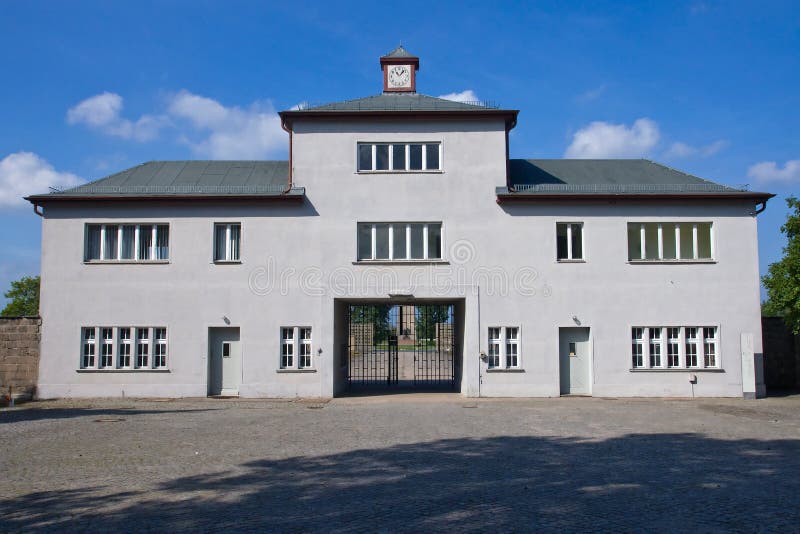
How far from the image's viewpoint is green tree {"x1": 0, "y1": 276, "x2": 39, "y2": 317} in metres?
58.8

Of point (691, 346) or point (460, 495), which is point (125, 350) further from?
point (691, 346)

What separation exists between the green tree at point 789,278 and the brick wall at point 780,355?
251cm

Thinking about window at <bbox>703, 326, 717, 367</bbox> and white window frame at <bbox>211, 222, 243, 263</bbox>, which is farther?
white window frame at <bbox>211, 222, 243, 263</bbox>

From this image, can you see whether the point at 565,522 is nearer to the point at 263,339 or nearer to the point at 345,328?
the point at 263,339

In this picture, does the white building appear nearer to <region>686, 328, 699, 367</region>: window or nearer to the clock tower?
<region>686, 328, 699, 367</region>: window

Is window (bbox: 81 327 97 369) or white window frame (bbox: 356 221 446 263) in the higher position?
white window frame (bbox: 356 221 446 263)

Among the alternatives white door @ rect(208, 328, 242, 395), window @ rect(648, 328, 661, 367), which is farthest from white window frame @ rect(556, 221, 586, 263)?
white door @ rect(208, 328, 242, 395)

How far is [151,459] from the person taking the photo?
11344 mm

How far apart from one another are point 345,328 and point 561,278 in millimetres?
8349

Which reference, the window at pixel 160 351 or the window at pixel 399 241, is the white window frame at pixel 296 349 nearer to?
the window at pixel 399 241

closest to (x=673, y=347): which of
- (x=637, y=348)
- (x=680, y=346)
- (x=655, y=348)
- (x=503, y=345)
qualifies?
(x=680, y=346)

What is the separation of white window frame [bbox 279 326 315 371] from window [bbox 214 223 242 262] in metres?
3.06

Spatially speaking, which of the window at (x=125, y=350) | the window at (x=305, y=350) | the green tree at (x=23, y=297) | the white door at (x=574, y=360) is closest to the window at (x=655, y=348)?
the white door at (x=574, y=360)

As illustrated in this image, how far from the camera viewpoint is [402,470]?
34.0ft
